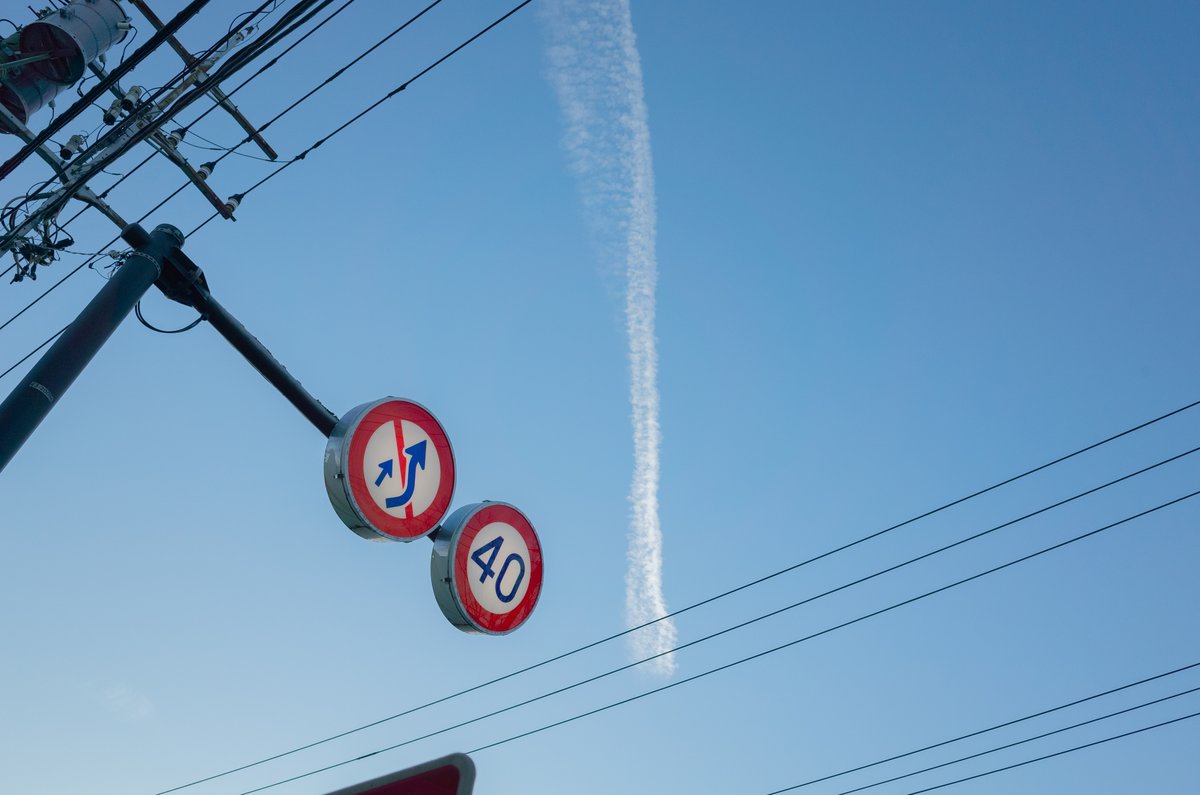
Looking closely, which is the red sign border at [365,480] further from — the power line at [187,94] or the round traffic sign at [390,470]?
the power line at [187,94]

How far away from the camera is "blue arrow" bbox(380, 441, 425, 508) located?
15.8 feet

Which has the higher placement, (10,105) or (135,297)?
(10,105)

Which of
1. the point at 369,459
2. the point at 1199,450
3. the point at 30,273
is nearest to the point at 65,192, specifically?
the point at 30,273

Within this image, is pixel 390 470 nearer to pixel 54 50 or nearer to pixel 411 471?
pixel 411 471

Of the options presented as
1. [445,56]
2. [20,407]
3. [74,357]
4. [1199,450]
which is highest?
[1199,450]

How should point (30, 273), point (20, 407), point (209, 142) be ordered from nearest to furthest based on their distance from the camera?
point (20, 407), point (30, 273), point (209, 142)

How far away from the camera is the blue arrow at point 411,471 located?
4.82m

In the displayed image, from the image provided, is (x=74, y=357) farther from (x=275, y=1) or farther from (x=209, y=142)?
(x=209, y=142)

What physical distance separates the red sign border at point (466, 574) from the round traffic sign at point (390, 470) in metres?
0.22

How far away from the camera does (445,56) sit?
5.79 metres

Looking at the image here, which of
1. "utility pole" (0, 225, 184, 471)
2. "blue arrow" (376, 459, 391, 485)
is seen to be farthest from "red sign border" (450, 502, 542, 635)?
"utility pole" (0, 225, 184, 471)

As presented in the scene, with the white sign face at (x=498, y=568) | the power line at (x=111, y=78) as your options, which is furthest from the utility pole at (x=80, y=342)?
the white sign face at (x=498, y=568)

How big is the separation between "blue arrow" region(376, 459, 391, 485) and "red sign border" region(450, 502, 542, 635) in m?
0.59

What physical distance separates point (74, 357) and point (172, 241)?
1067 millimetres
